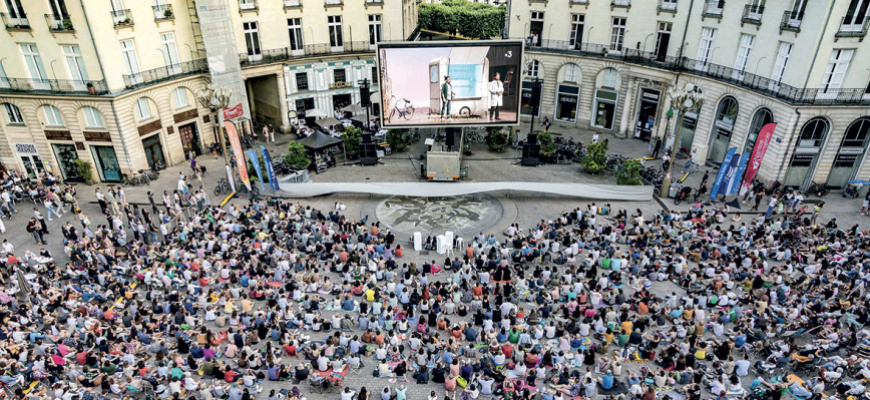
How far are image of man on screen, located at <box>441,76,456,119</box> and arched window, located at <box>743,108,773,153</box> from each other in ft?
70.3

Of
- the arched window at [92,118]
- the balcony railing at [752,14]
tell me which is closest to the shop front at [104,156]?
the arched window at [92,118]

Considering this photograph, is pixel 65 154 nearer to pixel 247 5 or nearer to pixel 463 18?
pixel 247 5

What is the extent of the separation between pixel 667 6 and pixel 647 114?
891cm

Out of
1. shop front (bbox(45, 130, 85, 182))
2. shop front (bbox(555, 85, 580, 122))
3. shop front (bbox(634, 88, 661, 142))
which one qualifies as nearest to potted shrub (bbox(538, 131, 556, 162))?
shop front (bbox(555, 85, 580, 122))

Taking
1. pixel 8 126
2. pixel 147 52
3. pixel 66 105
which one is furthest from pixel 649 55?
pixel 8 126

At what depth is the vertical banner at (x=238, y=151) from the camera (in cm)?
3516

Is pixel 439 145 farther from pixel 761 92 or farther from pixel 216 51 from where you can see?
pixel 761 92

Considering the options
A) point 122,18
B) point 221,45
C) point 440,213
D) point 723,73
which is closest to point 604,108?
point 723,73

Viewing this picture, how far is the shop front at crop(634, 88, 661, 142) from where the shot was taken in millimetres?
45747

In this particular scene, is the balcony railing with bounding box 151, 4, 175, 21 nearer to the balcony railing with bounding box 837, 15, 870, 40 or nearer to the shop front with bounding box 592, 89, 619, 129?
the shop front with bounding box 592, 89, 619, 129

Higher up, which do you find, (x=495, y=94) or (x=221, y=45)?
(x=221, y=45)

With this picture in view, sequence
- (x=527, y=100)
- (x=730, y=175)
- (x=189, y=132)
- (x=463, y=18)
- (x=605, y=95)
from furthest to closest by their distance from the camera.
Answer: (x=463, y=18) < (x=527, y=100) < (x=605, y=95) < (x=189, y=132) < (x=730, y=175)

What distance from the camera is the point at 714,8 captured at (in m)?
40.2

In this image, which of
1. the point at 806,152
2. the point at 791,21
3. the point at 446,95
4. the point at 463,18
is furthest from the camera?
the point at 463,18
